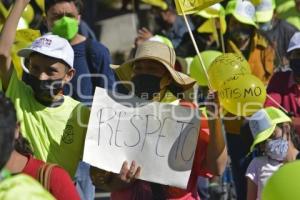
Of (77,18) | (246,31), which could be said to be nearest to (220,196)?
(246,31)

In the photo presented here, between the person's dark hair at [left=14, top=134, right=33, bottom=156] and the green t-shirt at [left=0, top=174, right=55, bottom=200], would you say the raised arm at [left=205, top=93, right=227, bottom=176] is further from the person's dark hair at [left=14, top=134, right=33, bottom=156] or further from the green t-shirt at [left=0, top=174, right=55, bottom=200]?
the green t-shirt at [left=0, top=174, right=55, bottom=200]

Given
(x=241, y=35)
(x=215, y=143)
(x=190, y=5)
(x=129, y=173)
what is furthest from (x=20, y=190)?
(x=241, y=35)

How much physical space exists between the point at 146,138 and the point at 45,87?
22.5 inches

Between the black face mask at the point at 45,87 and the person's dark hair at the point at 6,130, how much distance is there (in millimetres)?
1638

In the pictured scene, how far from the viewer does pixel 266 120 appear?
6922 mm

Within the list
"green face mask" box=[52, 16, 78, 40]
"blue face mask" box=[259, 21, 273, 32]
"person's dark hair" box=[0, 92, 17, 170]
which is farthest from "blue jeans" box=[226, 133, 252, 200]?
"person's dark hair" box=[0, 92, 17, 170]

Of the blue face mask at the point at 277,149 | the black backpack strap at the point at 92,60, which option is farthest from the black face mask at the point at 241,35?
the blue face mask at the point at 277,149

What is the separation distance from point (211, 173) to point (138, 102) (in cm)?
51

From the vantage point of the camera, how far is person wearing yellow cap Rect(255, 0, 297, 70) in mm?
9582

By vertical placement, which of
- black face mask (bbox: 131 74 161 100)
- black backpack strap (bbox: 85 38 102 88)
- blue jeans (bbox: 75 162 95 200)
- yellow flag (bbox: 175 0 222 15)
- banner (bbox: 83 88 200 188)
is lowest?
blue jeans (bbox: 75 162 95 200)

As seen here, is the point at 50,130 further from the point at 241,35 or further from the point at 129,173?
the point at 241,35

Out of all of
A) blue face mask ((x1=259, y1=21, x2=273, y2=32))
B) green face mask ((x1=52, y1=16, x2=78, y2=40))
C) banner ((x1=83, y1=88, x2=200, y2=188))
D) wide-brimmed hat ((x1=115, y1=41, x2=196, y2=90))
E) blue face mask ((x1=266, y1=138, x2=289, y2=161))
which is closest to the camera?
banner ((x1=83, y1=88, x2=200, y2=188))

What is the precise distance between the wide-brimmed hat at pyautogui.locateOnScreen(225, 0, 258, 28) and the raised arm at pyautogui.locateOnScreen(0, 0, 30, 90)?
3674 mm

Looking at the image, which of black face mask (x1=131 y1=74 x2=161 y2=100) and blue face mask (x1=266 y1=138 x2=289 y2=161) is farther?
blue face mask (x1=266 y1=138 x2=289 y2=161)
